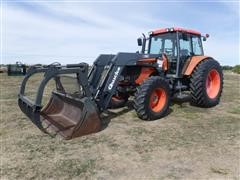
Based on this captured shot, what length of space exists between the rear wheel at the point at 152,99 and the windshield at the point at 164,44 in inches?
59.3

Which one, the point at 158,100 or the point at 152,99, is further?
the point at 158,100

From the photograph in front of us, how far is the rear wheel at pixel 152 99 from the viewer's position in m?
6.13

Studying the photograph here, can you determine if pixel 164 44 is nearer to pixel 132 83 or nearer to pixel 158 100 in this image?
pixel 132 83

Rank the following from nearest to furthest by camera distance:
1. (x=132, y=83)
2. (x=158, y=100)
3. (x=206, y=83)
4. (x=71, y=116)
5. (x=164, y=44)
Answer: (x=71, y=116) < (x=158, y=100) < (x=132, y=83) < (x=206, y=83) < (x=164, y=44)

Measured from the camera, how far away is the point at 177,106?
8.08 m

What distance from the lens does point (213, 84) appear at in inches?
327

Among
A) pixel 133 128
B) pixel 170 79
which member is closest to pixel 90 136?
pixel 133 128

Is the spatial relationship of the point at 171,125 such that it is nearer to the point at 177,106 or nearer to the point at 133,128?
the point at 133,128

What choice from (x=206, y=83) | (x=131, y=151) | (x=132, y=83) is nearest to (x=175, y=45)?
(x=206, y=83)

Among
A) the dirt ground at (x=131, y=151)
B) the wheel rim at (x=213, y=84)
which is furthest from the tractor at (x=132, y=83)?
the dirt ground at (x=131, y=151)

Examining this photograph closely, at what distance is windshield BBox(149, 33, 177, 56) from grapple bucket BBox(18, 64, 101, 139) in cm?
299

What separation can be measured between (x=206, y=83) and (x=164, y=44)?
1.52 meters

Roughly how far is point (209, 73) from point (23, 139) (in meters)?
4.98

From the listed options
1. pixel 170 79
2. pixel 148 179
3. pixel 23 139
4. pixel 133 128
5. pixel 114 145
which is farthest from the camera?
pixel 170 79
